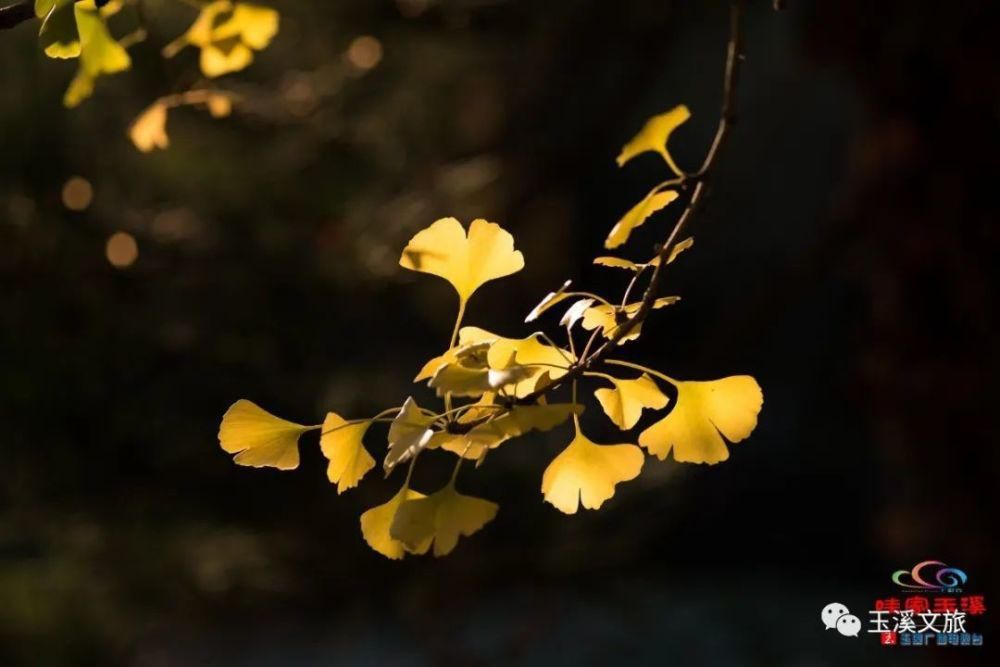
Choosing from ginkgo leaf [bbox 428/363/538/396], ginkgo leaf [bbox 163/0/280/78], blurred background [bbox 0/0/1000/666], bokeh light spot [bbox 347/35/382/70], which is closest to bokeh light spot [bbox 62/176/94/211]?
blurred background [bbox 0/0/1000/666]

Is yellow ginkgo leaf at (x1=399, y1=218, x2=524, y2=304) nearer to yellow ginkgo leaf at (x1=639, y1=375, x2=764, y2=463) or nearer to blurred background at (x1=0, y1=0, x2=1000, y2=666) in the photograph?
yellow ginkgo leaf at (x1=639, y1=375, x2=764, y2=463)

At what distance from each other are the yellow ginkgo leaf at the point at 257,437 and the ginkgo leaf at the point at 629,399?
0.08 metres

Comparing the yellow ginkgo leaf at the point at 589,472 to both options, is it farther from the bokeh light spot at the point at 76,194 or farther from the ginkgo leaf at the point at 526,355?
the bokeh light spot at the point at 76,194

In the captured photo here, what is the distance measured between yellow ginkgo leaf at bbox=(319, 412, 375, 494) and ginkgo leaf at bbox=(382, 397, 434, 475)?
0.04 meters

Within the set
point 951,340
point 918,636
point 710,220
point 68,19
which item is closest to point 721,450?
point 68,19

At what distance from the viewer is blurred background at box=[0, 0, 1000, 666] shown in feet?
2.81

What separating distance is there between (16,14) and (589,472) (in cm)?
20

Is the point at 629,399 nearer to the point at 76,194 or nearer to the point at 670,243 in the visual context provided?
the point at 670,243

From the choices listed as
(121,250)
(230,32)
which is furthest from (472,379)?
(121,250)

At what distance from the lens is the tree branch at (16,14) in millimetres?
249

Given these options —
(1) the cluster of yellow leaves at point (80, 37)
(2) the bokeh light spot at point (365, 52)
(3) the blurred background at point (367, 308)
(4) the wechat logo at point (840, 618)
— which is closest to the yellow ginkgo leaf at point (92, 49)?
(1) the cluster of yellow leaves at point (80, 37)

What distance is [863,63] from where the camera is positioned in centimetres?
91

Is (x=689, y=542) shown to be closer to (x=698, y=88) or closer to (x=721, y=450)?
(x=698, y=88)

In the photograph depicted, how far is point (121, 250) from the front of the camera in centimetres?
86
